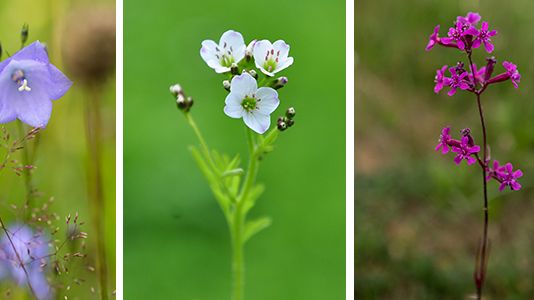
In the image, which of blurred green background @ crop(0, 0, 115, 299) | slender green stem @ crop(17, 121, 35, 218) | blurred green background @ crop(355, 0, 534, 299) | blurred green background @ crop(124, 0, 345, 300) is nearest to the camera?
slender green stem @ crop(17, 121, 35, 218)

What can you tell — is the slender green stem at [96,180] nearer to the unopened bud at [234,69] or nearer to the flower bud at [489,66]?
the unopened bud at [234,69]

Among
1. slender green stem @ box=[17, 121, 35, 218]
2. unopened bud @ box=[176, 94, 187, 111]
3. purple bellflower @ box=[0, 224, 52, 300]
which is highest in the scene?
unopened bud @ box=[176, 94, 187, 111]

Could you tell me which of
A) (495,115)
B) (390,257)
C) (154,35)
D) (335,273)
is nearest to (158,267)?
(335,273)

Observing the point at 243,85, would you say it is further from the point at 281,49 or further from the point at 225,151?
the point at 225,151

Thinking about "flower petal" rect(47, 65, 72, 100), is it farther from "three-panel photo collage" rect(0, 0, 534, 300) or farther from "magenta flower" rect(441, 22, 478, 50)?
"magenta flower" rect(441, 22, 478, 50)

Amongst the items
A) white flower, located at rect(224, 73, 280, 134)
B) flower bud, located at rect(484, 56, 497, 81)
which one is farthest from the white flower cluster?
flower bud, located at rect(484, 56, 497, 81)

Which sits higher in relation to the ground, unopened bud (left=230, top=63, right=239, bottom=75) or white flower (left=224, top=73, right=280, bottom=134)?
unopened bud (left=230, top=63, right=239, bottom=75)
